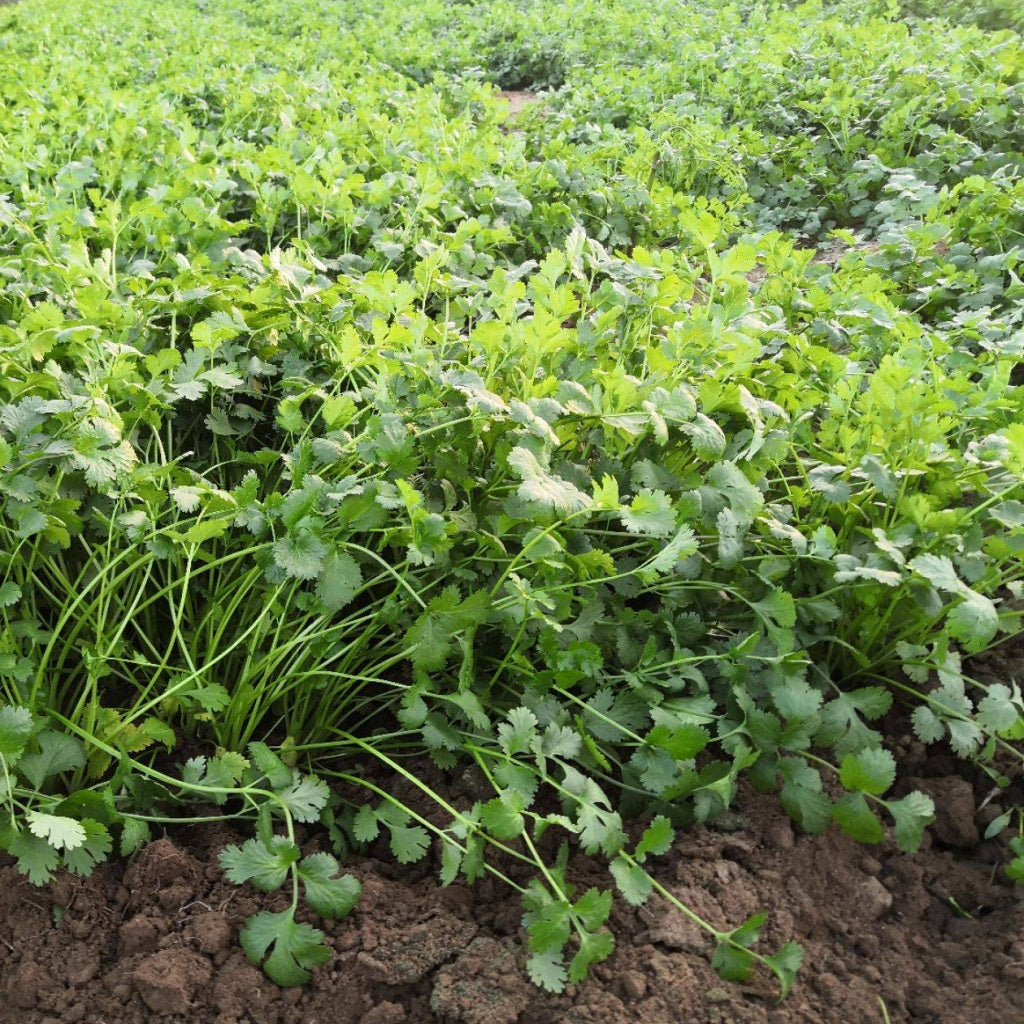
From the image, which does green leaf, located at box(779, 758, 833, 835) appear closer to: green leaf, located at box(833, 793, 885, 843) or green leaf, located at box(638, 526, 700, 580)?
green leaf, located at box(833, 793, 885, 843)

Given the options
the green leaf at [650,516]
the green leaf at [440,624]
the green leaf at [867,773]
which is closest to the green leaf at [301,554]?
the green leaf at [440,624]

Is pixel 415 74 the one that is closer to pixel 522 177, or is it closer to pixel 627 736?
pixel 522 177

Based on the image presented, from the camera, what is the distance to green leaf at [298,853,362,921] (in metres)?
1.73

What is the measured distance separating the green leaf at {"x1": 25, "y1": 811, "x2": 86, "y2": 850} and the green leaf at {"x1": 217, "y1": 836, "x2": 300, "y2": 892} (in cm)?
24

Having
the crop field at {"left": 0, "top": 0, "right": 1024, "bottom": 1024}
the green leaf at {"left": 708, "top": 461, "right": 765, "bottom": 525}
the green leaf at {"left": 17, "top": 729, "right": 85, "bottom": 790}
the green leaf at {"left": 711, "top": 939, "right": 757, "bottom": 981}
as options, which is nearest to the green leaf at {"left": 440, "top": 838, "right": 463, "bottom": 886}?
the crop field at {"left": 0, "top": 0, "right": 1024, "bottom": 1024}

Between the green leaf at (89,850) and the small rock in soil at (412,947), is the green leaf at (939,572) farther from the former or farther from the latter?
the green leaf at (89,850)

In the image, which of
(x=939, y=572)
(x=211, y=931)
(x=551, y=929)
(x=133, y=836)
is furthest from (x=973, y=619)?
(x=133, y=836)

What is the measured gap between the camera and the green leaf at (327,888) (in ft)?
5.66

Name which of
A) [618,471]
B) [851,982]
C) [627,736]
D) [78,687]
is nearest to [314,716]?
[78,687]

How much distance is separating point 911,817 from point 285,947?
3.62ft

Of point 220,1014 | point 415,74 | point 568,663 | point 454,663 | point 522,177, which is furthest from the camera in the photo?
point 415,74

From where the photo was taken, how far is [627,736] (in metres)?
1.98

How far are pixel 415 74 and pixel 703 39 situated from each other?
2211mm

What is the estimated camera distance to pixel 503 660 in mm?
1988
